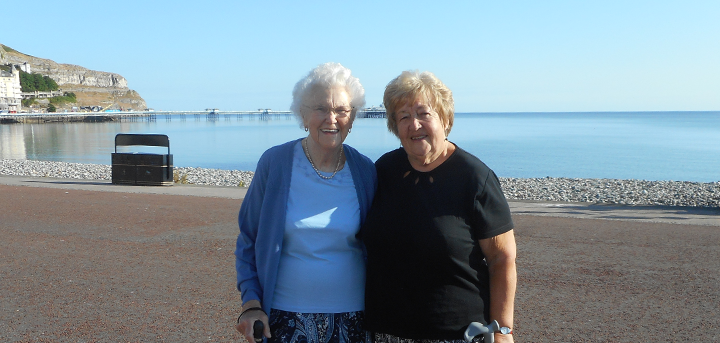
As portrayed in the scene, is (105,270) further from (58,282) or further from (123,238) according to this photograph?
(123,238)

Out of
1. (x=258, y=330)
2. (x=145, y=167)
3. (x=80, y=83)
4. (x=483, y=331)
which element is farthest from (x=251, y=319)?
(x=80, y=83)

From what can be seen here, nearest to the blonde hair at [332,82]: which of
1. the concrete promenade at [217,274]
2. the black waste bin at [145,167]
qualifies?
the concrete promenade at [217,274]

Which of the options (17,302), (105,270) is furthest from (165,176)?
(17,302)

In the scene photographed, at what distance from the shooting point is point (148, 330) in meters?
4.47

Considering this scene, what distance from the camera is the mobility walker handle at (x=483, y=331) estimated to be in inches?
86.0

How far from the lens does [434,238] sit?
2256 millimetres

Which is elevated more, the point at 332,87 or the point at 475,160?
the point at 332,87

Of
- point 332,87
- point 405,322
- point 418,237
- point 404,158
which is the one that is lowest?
point 405,322

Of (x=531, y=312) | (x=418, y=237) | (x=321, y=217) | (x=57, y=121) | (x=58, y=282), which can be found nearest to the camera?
(x=418, y=237)

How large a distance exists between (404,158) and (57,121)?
5311 inches

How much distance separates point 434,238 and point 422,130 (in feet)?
1.30

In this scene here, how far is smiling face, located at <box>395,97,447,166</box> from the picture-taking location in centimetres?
233

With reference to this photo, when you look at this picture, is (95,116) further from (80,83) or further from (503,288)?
(503,288)

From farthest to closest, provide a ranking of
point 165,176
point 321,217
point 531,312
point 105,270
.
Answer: point 165,176, point 105,270, point 531,312, point 321,217
